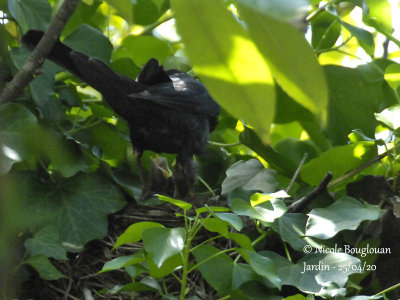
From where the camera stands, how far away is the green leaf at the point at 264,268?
1461 millimetres

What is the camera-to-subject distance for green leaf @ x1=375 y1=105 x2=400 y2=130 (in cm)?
184

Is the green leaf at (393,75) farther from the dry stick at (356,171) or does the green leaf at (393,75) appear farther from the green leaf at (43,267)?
the green leaf at (43,267)

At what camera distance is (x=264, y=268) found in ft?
4.87

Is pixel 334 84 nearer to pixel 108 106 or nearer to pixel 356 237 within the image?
pixel 356 237

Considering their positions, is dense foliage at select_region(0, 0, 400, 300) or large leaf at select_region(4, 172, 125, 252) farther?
large leaf at select_region(4, 172, 125, 252)

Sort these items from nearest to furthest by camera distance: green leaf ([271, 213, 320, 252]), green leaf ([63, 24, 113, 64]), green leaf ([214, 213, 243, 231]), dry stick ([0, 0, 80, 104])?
dry stick ([0, 0, 80, 104]) < green leaf ([214, 213, 243, 231]) < green leaf ([271, 213, 320, 252]) < green leaf ([63, 24, 113, 64])

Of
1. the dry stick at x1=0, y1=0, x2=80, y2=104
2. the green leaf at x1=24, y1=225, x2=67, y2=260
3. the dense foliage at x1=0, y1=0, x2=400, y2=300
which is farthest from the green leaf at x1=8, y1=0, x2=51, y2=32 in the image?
the dry stick at x1=0, y1=0, x2=80, y2=104

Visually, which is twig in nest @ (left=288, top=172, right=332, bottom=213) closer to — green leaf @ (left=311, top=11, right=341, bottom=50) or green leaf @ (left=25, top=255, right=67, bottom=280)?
green leaf @ (left=311, top=11, right=341, bottom=50)

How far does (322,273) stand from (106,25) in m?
1.52

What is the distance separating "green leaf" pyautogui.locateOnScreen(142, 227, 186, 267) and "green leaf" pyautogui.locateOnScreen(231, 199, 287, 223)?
0.28 meters

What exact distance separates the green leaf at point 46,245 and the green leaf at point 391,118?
114 cm

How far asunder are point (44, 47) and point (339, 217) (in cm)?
117

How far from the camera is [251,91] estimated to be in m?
0.30

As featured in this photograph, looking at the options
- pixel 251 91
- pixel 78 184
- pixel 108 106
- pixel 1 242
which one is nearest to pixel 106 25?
pixel 108 106
